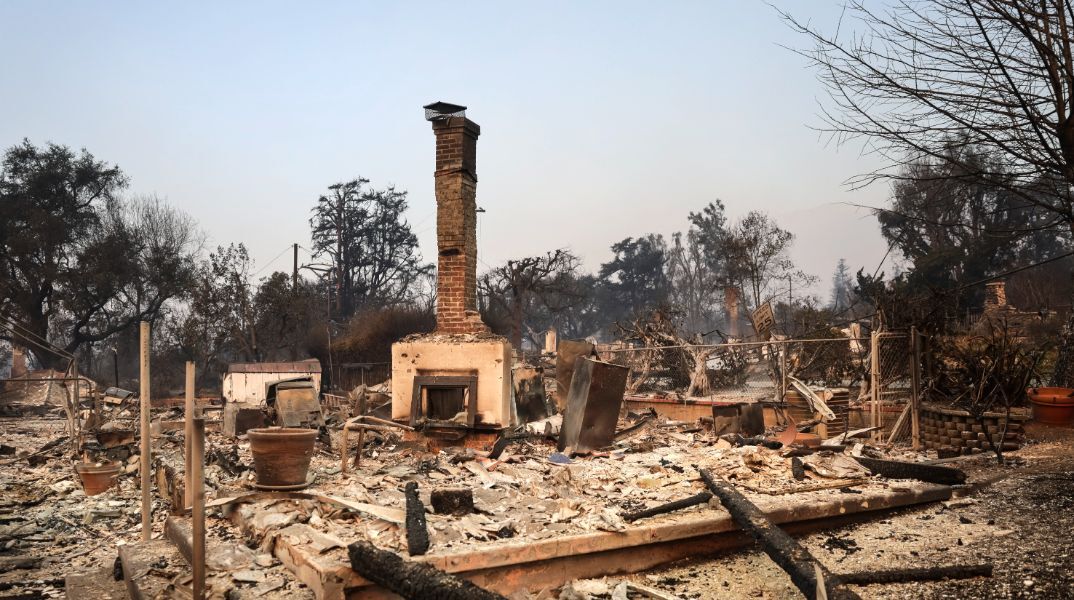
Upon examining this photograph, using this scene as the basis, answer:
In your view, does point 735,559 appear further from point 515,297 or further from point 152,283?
point 152,283

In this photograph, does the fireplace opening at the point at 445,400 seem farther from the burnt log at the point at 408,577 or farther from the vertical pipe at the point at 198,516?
the vertical pipe at the point at 198,516

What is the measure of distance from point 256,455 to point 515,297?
28.7 meters

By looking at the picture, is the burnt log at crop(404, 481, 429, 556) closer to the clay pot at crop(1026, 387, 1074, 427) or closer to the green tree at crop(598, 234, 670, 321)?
the clay pot at crop(1026, 387, 1074, 427)

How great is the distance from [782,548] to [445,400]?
6756 millimetres

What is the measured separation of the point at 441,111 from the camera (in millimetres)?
11695

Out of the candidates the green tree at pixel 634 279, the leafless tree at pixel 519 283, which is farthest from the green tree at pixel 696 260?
the leafless tree at pixel 519 283

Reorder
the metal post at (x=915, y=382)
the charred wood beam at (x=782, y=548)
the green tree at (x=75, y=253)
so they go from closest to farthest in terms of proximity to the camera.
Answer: the charred wood beam at (x=782, y=548)
the metal post at (x=915, y=382)
the green tree at (x=75, y=253)

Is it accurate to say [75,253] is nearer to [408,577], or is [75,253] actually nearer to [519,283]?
[519,283]

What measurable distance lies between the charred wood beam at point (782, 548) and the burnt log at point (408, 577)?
197 centimetres

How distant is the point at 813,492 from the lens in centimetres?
712

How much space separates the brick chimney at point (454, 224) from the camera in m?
11.4

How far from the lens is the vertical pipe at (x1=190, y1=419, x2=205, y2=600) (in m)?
4.50

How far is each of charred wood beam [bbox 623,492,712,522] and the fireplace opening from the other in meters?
4.75

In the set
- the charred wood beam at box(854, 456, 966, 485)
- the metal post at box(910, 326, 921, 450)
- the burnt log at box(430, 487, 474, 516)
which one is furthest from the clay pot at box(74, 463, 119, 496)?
the metal post at box(910, 326, 921, 450)
